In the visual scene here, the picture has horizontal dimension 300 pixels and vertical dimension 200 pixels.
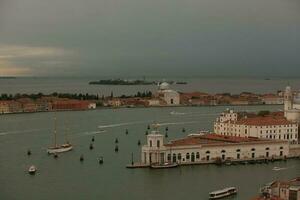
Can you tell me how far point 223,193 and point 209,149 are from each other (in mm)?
2191

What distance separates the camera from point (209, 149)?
7.75 m

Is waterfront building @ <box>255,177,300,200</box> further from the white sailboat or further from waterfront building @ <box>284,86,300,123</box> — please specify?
waterfront building @ <box>284,86,300,123</box>

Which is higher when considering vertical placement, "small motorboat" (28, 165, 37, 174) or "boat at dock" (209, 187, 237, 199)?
"small motorboat" (28, 165, 37, 174)

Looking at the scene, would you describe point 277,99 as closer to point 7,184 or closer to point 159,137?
point 159,137

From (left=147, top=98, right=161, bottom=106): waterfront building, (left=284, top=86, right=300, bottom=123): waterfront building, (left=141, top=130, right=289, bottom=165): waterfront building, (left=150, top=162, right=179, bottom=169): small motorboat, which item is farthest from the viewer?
(left=147, top=98, right=161, bottom=106): waterfront building

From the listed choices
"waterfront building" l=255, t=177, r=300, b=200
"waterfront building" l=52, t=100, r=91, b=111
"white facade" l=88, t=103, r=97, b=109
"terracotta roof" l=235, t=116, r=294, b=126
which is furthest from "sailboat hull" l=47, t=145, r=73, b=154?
"white facade" l=88, t=103, r=97, b=109

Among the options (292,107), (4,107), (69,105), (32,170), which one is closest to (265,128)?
(292,107)

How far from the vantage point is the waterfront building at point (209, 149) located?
295 inches

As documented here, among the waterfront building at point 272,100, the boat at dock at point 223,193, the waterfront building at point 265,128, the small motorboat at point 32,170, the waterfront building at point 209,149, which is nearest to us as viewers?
the boat at dock at point 223,193

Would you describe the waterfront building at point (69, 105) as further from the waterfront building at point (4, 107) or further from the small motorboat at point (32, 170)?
the small motorboat at point (32, 170)

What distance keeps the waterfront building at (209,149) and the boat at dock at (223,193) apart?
1.81 meters

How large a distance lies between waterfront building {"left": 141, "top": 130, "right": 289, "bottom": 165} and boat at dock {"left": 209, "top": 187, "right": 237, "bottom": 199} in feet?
5.93

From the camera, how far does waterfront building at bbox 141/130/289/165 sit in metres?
7.48

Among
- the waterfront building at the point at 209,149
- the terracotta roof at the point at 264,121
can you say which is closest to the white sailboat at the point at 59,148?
the waterfront building at the point at 209,149
